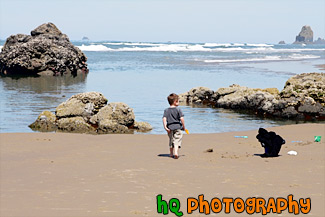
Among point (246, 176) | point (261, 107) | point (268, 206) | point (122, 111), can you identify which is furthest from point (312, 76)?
point (268, 206)

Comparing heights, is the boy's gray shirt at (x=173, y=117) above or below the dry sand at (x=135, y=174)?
above

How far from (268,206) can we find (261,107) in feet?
44.4

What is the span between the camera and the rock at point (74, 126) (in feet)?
50.6

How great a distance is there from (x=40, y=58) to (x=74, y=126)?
90.6ft

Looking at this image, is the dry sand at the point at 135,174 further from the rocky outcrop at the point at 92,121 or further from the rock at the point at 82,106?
the rock at the point at 82,106

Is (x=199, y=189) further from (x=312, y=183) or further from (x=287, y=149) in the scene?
(x=287, y=149)

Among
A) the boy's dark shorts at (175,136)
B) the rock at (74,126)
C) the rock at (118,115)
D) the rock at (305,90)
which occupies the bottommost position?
the rock at (74,126)

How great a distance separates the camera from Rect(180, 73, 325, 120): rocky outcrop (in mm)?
18531

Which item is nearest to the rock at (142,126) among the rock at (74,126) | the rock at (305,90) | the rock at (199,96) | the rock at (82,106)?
the rock at (74,126)

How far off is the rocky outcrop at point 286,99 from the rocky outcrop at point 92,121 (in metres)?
5.89

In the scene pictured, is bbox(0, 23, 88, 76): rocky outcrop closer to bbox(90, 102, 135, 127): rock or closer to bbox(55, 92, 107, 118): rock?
bbox(55, 92, 107, 118): rock

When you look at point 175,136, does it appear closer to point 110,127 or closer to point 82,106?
point 110,127

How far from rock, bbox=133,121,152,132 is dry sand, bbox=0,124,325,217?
2.97 meters

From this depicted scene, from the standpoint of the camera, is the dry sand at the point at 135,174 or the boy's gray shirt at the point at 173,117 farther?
the boy's gray shirt at the point at 173,117
